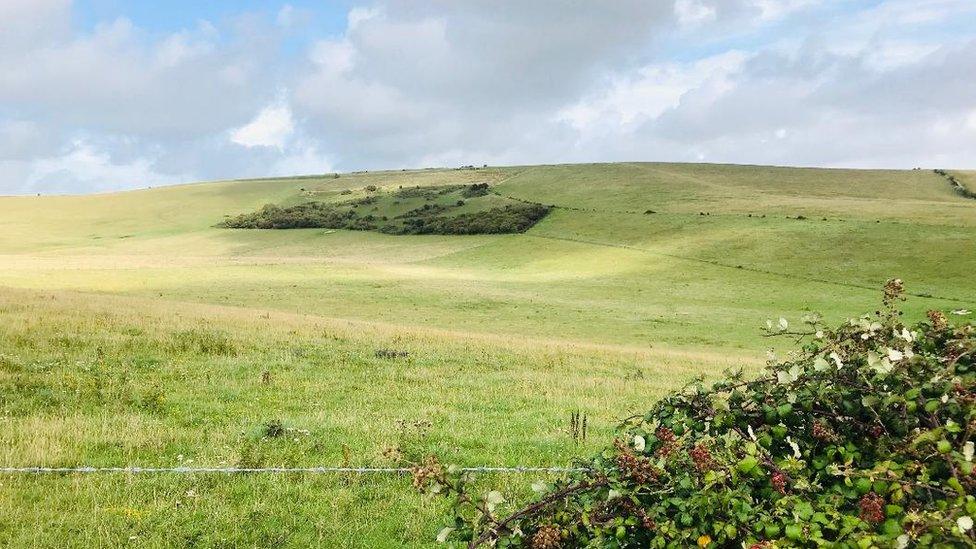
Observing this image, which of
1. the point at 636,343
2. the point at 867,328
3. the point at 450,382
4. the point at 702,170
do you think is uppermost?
the point at 702,170

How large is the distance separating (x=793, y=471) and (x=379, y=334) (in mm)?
26599

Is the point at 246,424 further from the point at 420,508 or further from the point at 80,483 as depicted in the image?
the point at 420,508

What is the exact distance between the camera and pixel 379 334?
99.3 feet

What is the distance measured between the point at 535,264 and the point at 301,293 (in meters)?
31.7

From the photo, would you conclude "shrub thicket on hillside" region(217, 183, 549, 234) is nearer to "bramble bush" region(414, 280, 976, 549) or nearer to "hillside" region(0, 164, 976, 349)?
"hillside" region(0, 164, 976, 349)

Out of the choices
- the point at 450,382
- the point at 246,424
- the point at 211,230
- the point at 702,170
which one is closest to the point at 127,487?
the point at 246,424

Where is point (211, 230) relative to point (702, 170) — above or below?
below

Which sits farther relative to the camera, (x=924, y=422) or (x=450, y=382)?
(x=450, y=382)

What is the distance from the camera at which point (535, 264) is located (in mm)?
80938

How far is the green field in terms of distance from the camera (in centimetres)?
991

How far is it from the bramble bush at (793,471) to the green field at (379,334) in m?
4.43

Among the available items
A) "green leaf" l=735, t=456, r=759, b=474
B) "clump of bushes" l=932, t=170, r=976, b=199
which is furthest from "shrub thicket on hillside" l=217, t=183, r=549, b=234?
"green leaf" l=735, t=456, r=759, b=474

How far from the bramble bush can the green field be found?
443cm

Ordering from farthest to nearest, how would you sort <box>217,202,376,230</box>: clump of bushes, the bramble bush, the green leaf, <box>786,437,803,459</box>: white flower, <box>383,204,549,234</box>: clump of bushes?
1. <box>217,202,376,230</box>: clump of bushes
2. <box>383,204,549,234</box>: clump of bushes
3. <box>786,437,803,459</box>: white flower
4. the green leaf
5. the bramble bush
